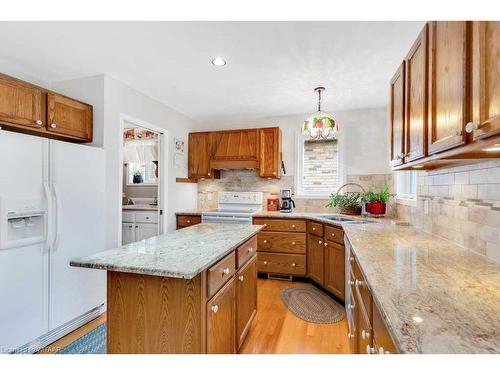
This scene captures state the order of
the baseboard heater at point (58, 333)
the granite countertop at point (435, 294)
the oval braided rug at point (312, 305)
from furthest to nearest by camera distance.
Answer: the oval braided rug at point (312, 305) → the baseboard heater at point (58, 333) → the granite countertop at point (435, 294)

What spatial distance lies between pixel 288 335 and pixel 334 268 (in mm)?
909

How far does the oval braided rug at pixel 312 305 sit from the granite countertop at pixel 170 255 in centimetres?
119

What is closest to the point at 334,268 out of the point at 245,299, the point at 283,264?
the point at 283,264

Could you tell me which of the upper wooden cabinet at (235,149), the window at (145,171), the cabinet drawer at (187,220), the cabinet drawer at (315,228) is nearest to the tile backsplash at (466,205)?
the cabinet drawer at (315,228)

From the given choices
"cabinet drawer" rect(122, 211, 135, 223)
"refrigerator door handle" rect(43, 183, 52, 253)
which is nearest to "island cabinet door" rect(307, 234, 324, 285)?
"cabinet drawer" rect(122, 211, 135, 223)

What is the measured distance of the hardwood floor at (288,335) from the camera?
1904mm

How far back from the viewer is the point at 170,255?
133 cm

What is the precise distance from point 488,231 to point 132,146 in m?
4.78

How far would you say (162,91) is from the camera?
9.68 ft

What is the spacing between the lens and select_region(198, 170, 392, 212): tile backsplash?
357 centimetres

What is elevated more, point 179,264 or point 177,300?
point 179,264

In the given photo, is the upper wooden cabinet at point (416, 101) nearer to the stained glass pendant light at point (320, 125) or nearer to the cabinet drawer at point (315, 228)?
the stained glass pendant light at point (320, 125)
